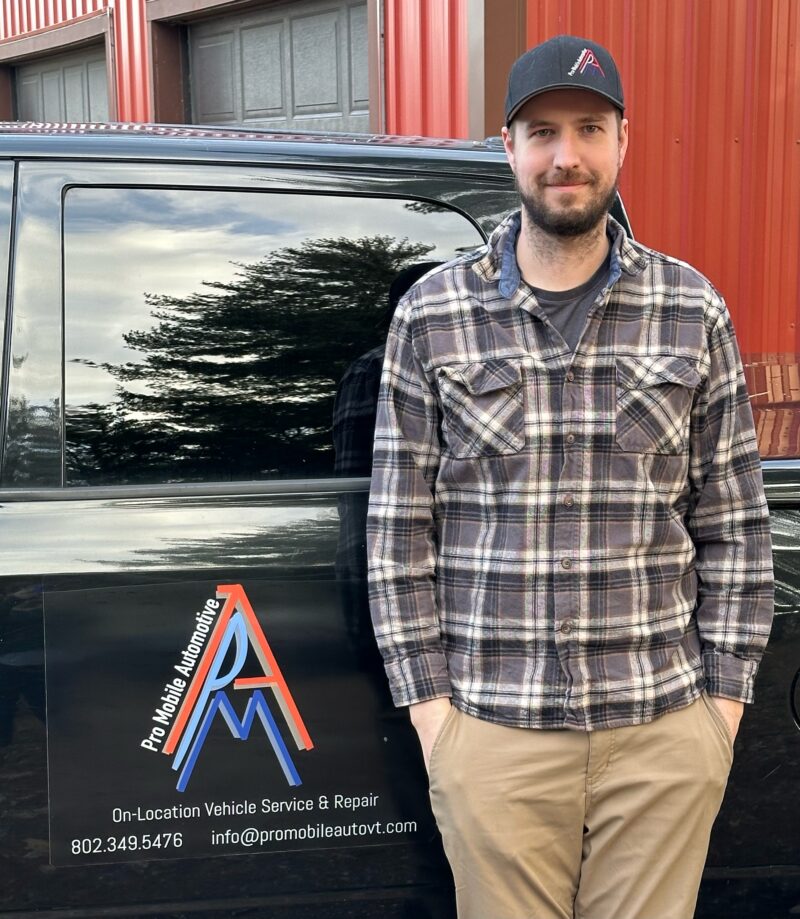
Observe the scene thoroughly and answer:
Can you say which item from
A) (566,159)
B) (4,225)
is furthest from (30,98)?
(566,159)

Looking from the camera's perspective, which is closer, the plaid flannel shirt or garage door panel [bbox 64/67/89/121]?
the plaid flannel shirt

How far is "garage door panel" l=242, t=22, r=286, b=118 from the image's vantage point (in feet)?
24.3

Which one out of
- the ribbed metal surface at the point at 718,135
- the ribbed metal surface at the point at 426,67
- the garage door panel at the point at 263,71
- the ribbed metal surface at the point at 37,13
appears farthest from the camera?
the ribbed metal surface at the point at 37,13

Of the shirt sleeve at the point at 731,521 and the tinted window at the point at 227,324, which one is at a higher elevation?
the tinted window at the point at 227,324

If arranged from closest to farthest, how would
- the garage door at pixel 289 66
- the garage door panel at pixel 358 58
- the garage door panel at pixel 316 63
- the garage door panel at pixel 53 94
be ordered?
the garage door panel at pixel 358 58 → the garage door at pixel 289 66 → the garage door panel at pixel 316 63 → the garage door panel at pixel 53 94

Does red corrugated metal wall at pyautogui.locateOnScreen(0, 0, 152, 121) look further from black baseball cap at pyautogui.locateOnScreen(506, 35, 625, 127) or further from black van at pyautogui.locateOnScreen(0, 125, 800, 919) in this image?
black baseball cap at pyautogui.locateOnScreen(506, 35, 625, 127)

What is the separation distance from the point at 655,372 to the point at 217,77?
7035 millimetres

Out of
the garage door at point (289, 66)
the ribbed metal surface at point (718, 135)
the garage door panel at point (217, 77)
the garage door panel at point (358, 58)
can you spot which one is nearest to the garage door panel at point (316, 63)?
the garage door at point (289, 66)

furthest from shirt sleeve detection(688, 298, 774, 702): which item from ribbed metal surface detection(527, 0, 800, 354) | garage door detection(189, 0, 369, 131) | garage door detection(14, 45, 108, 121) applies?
garage door detection(14, 45, 108, 121)

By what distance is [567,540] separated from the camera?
63.7 inches

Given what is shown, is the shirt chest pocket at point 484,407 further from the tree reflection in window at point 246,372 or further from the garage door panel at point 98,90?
the garage door panel at point 98,90

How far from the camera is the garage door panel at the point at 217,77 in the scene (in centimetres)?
778

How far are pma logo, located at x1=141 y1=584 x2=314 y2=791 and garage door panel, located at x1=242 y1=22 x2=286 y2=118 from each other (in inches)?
248

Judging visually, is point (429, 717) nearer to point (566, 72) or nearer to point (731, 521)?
point (731, 521)
